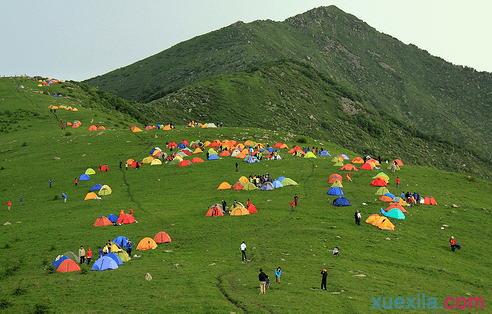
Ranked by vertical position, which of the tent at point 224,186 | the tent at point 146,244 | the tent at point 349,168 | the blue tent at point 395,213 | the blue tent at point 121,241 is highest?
the tent at point 349,168

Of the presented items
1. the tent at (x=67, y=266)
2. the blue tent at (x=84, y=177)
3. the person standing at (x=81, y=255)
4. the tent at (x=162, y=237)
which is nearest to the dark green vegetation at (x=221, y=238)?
the tent at (x=67, y=266)

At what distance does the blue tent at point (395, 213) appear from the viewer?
44.6m

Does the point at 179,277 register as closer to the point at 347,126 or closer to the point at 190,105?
the point at 190,105

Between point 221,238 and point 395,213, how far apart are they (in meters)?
21.6

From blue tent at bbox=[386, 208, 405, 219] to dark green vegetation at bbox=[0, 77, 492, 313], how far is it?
3.51ft

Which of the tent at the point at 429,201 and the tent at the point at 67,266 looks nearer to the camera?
the tent at the point at 67,266

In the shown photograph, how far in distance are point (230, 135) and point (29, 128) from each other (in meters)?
49.7

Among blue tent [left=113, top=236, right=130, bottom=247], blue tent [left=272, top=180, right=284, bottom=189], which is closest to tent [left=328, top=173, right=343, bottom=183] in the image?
blue tent [left=272, top=180, right=284, bottom=189]

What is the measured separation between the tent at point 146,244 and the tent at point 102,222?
8904 millimetres

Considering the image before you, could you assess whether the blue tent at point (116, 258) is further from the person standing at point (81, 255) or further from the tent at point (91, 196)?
the tent at point (91, 196)

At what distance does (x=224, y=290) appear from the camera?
2561cm

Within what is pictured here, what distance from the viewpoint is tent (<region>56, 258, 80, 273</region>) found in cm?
2917

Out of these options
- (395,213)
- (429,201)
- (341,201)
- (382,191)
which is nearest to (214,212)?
(341,201)

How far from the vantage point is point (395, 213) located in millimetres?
44906
